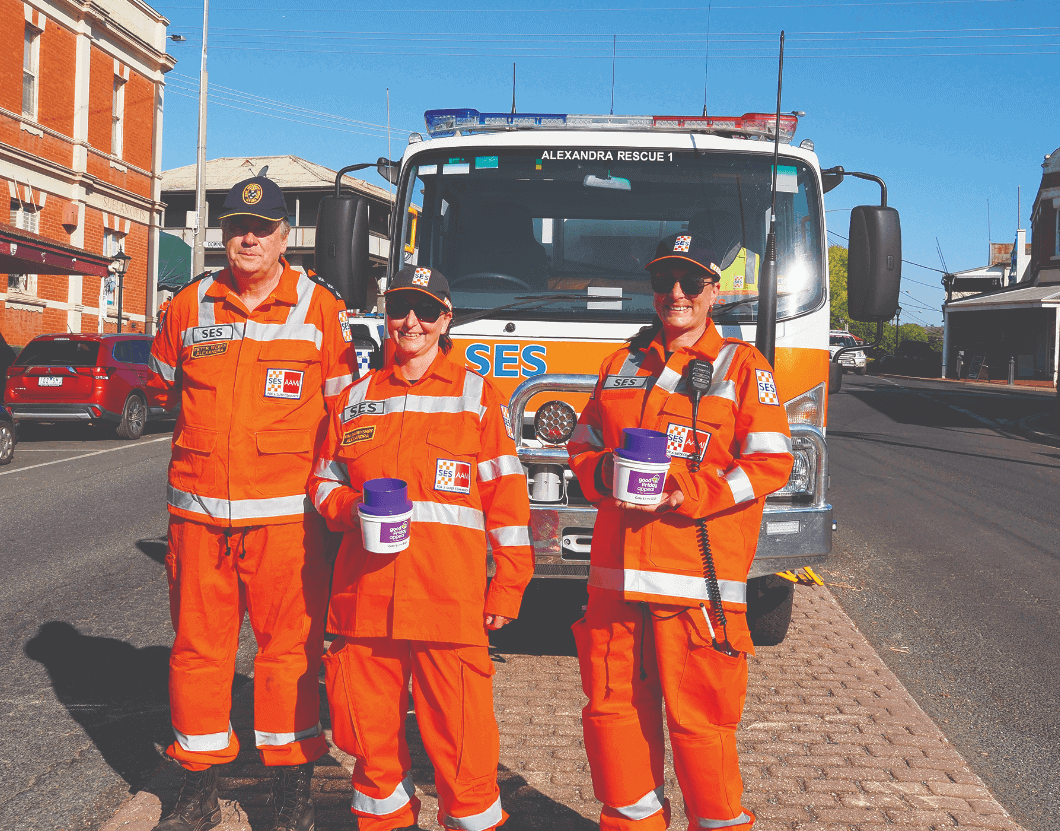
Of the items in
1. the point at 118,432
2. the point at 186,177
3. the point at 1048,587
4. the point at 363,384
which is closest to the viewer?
the point at 363,384

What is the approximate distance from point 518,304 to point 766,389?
229cm

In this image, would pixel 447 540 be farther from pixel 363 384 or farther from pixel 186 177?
pixel 186 177

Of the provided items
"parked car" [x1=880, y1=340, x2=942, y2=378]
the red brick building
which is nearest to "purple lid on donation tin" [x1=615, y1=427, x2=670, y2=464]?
the red brick building

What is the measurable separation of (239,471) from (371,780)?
105 cm

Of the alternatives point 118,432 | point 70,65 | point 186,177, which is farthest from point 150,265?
point 186,177

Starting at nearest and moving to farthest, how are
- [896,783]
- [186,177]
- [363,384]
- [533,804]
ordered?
1. [363,384]
2. [533,804]
3. [896,783]
4. [186,177]

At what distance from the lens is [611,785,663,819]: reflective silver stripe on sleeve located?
9.37ft

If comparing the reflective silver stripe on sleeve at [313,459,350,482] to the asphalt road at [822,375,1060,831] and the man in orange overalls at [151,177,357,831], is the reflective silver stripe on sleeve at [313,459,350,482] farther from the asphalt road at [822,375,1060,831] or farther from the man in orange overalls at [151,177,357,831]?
the asphalt road at [822,375,1060,831]

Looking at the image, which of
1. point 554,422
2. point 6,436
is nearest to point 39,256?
point 6,436

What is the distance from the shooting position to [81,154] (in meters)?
26.4

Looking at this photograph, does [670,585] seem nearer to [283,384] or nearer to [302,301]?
[283,384]

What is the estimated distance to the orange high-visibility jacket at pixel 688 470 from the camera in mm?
2809

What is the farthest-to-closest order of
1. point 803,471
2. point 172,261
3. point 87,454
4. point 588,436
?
point 172,261 < point 87,454 < point 803,471 < point 588,436

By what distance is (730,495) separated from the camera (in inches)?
109
